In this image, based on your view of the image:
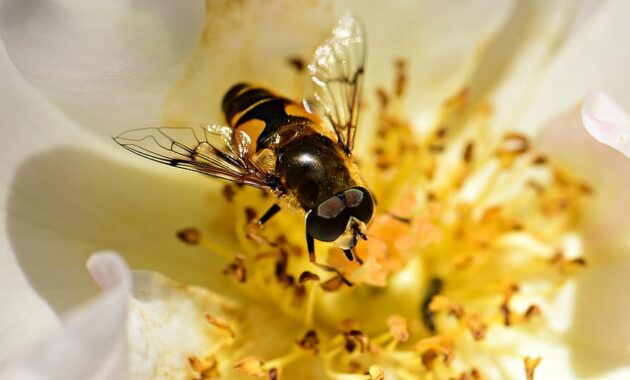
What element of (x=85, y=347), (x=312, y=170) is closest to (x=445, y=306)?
(x=312, y=170)

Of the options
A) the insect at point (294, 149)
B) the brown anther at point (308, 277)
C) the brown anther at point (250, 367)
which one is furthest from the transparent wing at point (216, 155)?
the brown anther at point (250, 367)

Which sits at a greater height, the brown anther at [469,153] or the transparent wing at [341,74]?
the brown anther at [469,153]

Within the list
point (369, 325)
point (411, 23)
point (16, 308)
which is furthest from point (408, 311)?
point (16, 308)

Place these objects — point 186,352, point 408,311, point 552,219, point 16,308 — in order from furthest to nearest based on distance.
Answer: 1. point 552,219
2. point 408,311
3. point 186,352
4. point 16,308

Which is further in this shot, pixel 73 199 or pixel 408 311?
pixel 408 311

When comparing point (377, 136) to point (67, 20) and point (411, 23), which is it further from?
point (67, 20)

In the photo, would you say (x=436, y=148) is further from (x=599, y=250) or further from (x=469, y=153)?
(x=599, y=250)

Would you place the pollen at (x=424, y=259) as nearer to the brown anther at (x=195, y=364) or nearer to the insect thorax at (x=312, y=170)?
the brown anther at (x=195, y=364)

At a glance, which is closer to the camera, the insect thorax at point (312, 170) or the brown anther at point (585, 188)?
the insect thorax at point (312, 170)
